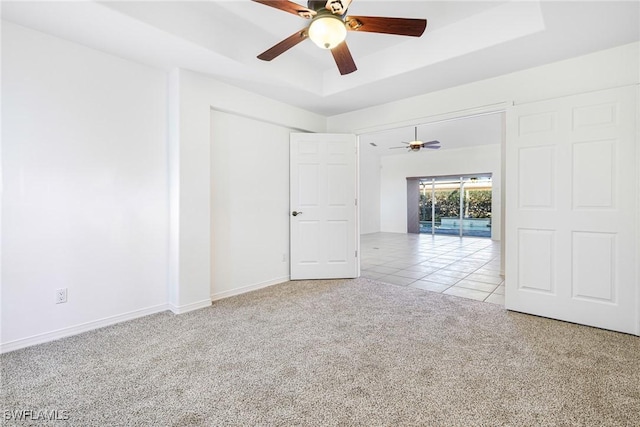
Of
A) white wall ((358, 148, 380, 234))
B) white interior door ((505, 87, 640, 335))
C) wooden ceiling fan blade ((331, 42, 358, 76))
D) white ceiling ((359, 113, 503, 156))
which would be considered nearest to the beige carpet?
white interior door ((505, 87, 640, 335))

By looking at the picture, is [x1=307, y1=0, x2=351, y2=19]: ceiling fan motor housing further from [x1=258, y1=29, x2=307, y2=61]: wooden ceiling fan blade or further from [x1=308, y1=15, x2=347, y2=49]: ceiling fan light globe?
[x1=258, y1=29, x2=307, y2=61]: wooden ceiling fan blade

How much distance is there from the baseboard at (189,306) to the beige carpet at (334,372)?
14 centimetres

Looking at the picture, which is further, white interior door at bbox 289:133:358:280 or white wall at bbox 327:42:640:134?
white interior door at bbox 289:133:358:280

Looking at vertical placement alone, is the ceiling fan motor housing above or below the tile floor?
above

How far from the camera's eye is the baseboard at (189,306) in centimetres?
293

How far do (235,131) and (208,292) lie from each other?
1882 millimetres

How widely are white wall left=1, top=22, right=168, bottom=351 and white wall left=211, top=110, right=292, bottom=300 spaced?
0.56 meters

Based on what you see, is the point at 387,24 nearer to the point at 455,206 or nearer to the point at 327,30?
the point at 327,30

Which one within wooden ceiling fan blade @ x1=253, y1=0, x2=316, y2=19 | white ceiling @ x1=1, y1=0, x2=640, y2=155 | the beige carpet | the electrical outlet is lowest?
the beige carpet

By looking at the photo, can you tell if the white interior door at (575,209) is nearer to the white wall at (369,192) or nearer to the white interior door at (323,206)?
the white interior door at (323,206)

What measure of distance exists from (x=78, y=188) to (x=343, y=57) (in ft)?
8.08

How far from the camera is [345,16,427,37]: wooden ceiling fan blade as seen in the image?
192cm

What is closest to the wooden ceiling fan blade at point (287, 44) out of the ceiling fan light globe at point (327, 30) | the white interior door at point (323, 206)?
the ceiling fan light globe at point (327, 30)

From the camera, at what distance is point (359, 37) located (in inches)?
118
